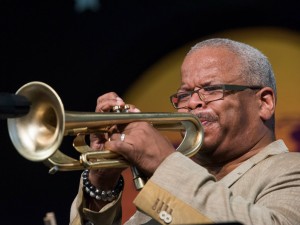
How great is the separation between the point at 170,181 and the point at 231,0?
1.91 meters

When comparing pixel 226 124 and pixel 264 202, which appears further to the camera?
pixel 226 124

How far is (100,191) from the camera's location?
4188mm

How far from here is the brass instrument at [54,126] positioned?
3.55 metres

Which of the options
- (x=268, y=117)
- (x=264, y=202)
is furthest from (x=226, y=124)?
(x=264, y=202)

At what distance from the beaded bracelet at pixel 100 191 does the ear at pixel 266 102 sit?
790mm

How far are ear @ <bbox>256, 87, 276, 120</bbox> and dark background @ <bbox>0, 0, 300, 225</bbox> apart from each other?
846mm

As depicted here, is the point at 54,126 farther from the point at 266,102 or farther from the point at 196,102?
the point at 266,102

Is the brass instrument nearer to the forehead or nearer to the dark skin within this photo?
the dark skin

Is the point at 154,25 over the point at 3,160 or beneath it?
over

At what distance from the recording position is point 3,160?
5.62 metres

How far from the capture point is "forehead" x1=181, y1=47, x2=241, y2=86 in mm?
4328

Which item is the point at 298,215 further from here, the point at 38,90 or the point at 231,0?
the point at 231,0

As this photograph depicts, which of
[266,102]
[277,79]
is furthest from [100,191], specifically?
[277,79]

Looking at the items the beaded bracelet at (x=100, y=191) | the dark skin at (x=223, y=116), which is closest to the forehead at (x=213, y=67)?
the dark skin at (x=223, y=116)
